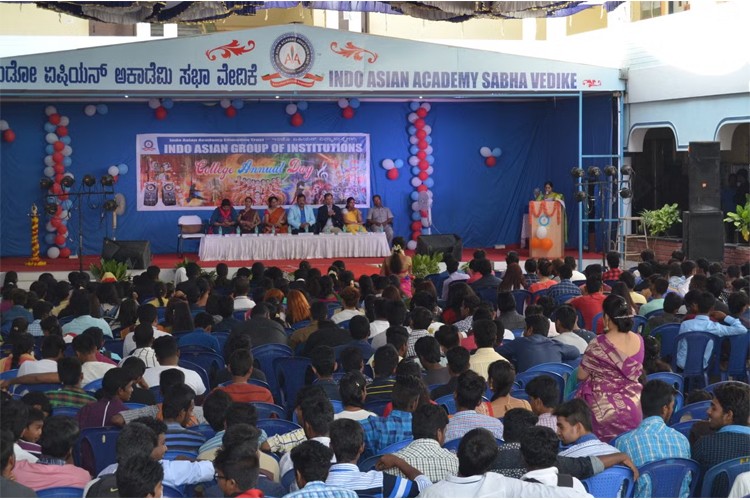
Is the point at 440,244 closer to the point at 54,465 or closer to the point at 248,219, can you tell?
the point at 248,219

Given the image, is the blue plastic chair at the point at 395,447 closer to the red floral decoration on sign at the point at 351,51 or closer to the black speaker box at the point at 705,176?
the black speaker box at the point at 705,176

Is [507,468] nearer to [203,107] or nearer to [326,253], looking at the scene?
[326,253]

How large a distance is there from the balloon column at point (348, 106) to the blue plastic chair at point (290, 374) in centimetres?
1283

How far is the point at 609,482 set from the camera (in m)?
4.71

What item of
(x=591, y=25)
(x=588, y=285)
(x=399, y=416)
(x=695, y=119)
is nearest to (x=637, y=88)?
(x=695, y=119)

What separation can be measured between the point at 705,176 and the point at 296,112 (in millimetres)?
8173

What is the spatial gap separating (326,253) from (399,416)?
1242 cm

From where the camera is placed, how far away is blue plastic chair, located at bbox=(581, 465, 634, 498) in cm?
469

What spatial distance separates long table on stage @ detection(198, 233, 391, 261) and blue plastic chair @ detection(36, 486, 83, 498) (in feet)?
42.6

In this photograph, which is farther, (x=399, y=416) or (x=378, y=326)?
(x=378, y=326)

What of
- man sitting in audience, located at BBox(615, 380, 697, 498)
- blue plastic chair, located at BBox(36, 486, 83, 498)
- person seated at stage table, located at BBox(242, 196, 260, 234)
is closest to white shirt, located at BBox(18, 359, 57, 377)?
blue plastic chair, located at BBox(36, 486, 83, 498)

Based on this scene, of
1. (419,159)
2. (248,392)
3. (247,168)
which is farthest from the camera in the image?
(419,159)

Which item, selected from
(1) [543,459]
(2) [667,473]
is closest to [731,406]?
(2) [667,473]

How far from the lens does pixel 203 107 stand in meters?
19.9
